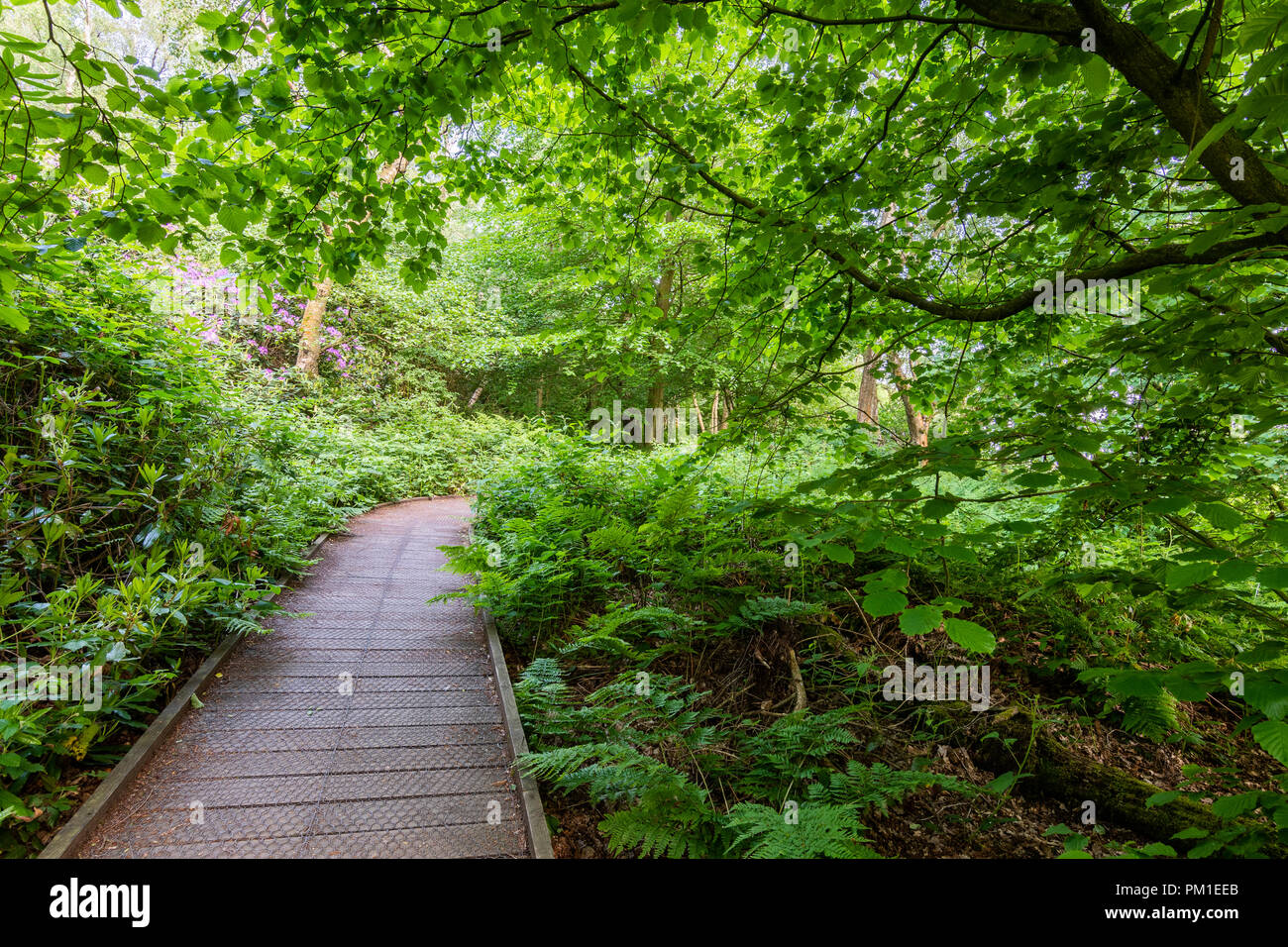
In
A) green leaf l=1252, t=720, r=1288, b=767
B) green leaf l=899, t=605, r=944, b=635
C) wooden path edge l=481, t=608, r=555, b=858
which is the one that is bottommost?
wooden path edge l=481, t=608, r=555, b=858

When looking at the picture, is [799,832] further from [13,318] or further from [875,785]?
[13,318]

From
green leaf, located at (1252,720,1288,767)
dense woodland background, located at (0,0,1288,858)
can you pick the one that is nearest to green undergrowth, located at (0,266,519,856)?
dense woodland background, located at (0,0,1288,858)

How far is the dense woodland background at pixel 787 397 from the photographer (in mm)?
2252

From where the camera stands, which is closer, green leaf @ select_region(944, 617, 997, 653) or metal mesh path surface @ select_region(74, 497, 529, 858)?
green leaf @ select_region(944, 617, 997, 653)

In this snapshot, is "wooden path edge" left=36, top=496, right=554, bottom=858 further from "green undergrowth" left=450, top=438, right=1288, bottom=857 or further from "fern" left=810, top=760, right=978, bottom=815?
"fern" left=810, top=760, right=978, bottom=815

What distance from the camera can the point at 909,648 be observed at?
4652 mm

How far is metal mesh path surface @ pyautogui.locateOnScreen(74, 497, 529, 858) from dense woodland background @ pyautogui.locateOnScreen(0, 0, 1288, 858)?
13.4 inches

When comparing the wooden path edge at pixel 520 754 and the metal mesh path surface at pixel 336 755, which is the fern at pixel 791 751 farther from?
the metal mesh path surface at pixel 336 755

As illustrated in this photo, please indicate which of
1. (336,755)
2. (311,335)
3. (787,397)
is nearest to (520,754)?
(336,755)

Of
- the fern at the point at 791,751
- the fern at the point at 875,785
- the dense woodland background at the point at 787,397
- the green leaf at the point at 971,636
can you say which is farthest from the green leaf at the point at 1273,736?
the fern at the point at 791,751

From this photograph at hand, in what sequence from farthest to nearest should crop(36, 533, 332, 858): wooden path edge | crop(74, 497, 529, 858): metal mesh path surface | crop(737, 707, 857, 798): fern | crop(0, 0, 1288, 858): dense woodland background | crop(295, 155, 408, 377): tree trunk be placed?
crop(295, 155, 408, 377): tree trunk, crop(737, 707, 857, 798): fern, crop(74, 497, 529, 858): metal mesh path surface, crop(36, 533, 332, 858): wooden path edge, crop(0, 0, 1288, 858): dense woodland background

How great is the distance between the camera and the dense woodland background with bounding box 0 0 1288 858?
2252 millimetres

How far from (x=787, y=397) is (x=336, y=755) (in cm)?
404
